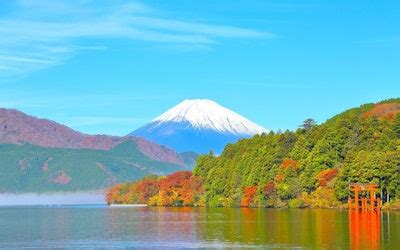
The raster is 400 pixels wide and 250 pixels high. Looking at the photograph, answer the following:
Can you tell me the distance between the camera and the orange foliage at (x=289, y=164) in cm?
12391

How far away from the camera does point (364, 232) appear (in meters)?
63.0

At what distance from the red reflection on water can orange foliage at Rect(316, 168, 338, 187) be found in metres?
30.9

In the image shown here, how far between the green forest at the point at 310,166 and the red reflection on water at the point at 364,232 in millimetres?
21255

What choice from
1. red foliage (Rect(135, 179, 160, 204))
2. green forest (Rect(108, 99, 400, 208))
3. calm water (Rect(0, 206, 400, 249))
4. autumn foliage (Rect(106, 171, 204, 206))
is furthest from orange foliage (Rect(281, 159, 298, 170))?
red foliage (Rect(135, 179, 160, 204))

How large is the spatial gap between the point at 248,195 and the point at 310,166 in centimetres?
1600

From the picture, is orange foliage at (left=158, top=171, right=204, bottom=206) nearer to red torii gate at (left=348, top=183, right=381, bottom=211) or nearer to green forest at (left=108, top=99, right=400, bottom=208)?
green forest at (left=108, top=99, right=400, bottom=208)

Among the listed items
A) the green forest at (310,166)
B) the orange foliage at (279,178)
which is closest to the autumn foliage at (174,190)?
the green forest at (310,166)

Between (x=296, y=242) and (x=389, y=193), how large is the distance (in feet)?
161

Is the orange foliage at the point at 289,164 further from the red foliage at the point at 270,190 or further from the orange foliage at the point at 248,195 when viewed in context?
the orange foliage at the point at 248,195

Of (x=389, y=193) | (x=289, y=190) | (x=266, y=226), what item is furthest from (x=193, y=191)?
(x=266, y=226)

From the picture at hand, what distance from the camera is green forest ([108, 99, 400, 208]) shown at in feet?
342

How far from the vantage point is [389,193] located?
102562mm

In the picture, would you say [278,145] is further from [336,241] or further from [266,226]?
[336,241]

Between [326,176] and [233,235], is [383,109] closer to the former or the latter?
[326,176]
